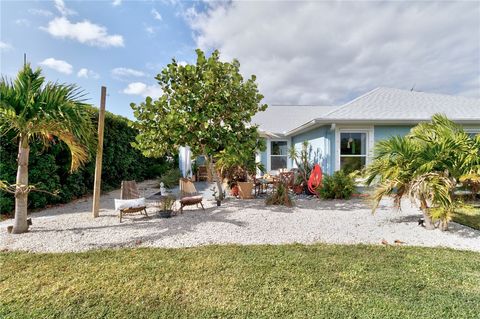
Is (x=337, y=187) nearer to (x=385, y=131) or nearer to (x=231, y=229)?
(x=385, y=131)

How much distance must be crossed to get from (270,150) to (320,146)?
13.2ft

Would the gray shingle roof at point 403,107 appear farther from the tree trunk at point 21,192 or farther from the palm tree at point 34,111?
the tree trunk at point 21,192

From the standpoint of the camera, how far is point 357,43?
10906mm

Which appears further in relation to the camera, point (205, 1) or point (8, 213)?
point (205, 1)

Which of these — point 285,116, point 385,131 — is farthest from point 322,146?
point 285,116

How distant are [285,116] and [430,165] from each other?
1359 centimetres

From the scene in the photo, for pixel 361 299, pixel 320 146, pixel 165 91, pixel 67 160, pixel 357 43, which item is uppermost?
pixel 357 43

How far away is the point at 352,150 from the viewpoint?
983 cm

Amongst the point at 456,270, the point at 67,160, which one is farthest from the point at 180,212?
the point at 456,270

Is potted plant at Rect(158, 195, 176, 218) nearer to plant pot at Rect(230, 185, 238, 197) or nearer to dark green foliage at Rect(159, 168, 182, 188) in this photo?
plant pot at Rect(230, 185, 238, 197)

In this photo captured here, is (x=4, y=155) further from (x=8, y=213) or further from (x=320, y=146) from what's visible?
(x=320, y=146)

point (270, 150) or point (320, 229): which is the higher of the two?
point (270, 150)

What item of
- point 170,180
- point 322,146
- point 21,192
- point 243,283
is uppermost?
point 322,146

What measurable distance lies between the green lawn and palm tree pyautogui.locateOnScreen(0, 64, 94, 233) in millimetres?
1865
